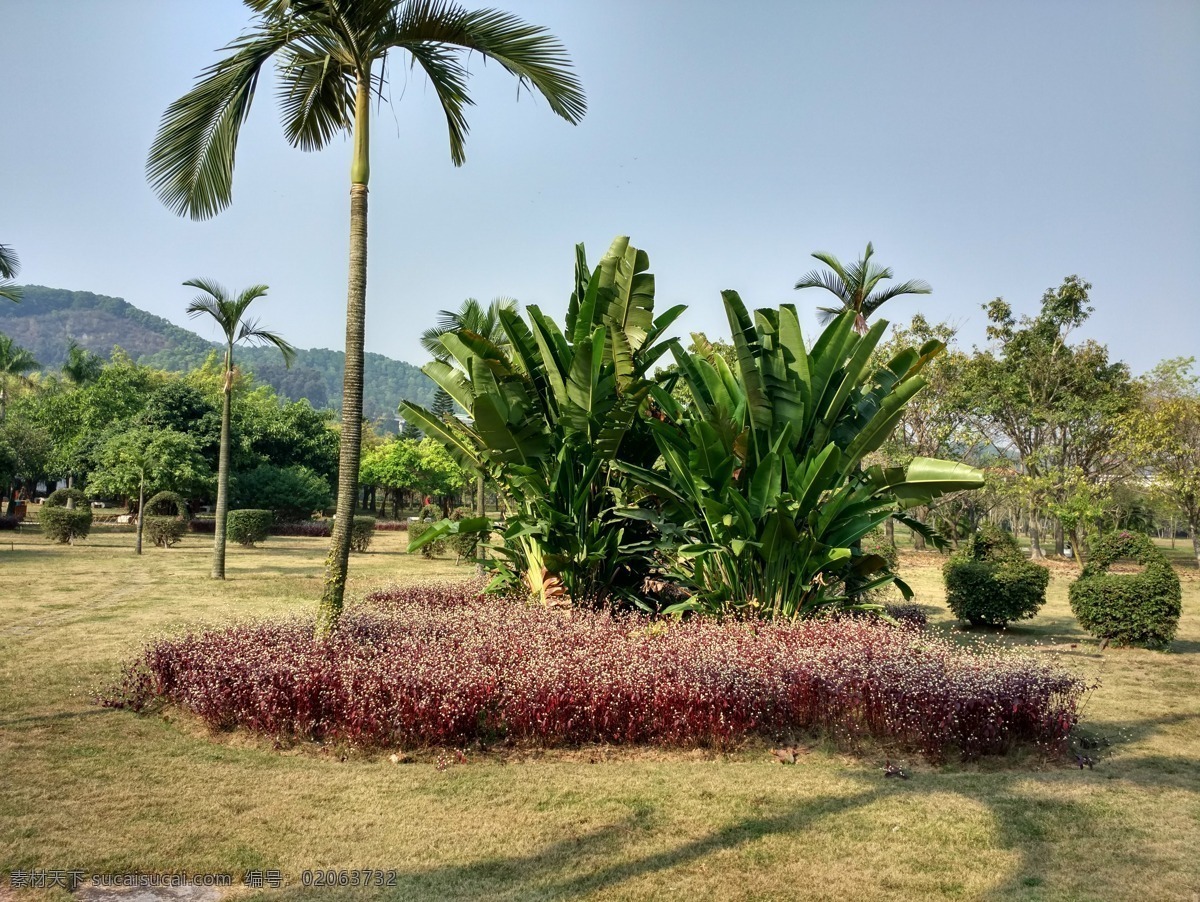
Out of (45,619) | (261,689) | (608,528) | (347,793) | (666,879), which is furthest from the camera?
(45,619)

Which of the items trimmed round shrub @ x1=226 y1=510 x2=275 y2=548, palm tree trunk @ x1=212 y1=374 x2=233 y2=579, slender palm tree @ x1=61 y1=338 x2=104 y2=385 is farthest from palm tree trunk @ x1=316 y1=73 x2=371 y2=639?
slender palm tree @ x1=61 y1=338 x2=104 y2=385

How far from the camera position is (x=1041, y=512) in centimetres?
3103

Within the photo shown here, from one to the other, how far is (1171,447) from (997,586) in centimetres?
1838

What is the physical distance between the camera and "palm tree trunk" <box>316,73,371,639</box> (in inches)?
272

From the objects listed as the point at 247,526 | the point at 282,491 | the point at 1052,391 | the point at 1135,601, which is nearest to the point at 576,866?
the point at 1135,601

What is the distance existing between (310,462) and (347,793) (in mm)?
40225

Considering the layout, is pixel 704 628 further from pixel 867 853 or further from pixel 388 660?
pixel 867 853

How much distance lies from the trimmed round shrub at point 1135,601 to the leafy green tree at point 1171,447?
17720mm

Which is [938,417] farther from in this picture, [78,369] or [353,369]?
[78,369]

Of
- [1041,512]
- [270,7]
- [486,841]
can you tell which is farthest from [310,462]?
[486,841]

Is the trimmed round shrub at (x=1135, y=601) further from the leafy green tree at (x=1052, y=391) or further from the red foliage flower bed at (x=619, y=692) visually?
the leafy green tree at (x=1052, y=391)

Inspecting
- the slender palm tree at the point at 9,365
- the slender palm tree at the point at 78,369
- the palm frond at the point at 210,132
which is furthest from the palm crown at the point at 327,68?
the slender palm tree at the point at 78,369

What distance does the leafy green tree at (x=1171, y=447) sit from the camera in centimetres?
2583

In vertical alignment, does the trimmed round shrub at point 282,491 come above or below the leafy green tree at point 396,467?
below
